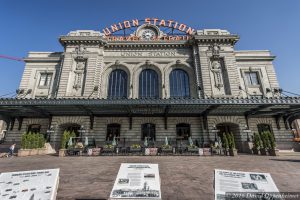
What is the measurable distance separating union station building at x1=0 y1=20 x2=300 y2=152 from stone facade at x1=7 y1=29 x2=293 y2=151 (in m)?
0.13

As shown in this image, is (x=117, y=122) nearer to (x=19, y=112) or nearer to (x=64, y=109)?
(x=64, y=109)

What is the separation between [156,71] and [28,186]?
943 inches

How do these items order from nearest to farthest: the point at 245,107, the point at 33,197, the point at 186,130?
the point at 33,197 → the point at 245,107 → the point at 186,130

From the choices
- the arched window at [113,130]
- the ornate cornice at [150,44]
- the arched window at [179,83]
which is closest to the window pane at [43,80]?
the ornate cornice at [150,44]

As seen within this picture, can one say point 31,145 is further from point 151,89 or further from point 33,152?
point 151,89

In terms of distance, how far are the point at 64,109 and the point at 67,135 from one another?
435 cm

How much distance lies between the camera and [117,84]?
83.7 feet

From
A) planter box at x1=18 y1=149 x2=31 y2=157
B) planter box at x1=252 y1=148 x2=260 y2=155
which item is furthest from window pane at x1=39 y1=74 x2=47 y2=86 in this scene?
planter box at x1=252 y1=148 x2=260 y2=155

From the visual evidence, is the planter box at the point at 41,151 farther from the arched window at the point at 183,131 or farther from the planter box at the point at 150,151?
the arched window at the point at 183,131

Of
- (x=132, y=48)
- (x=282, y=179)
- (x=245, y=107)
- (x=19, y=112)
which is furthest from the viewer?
(x=132, y=48)

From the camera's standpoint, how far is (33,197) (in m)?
3.11

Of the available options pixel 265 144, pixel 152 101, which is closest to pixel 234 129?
pixel 265 144

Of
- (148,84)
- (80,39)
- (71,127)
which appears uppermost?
(80,39)

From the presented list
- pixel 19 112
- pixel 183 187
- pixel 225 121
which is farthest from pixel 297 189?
pixel 19 112
